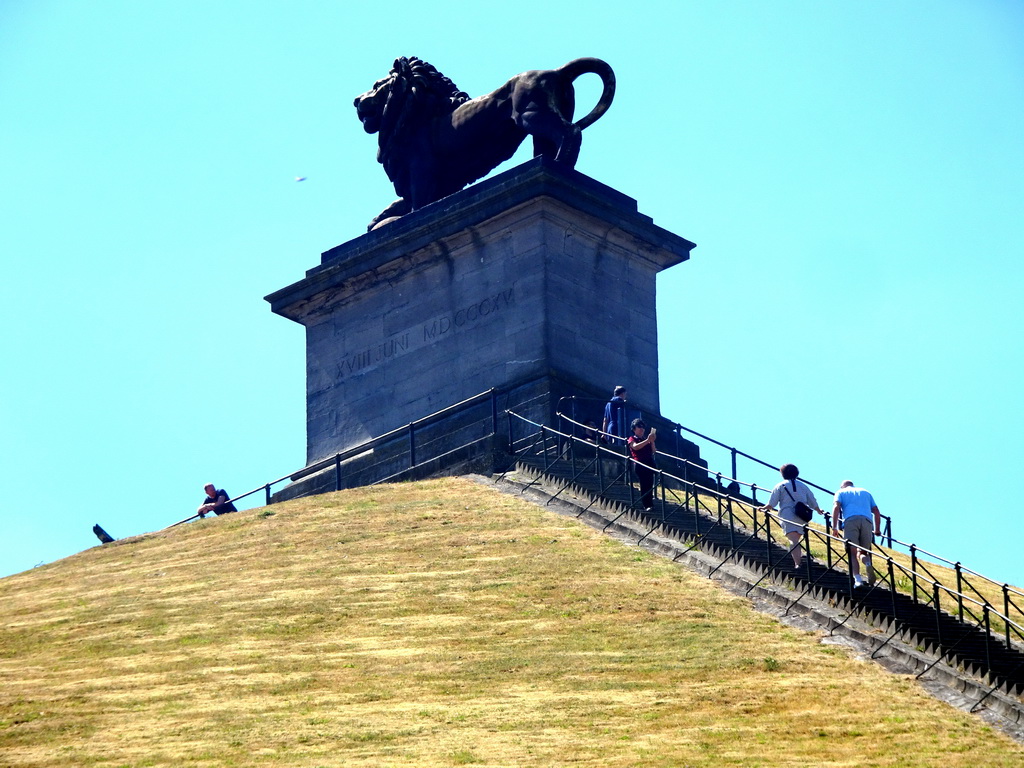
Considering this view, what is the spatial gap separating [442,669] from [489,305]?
16.0 m

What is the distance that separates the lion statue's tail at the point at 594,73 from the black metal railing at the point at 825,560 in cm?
608

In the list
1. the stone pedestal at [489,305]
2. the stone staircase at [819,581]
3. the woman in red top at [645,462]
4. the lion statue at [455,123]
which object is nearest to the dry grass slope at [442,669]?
the stone staircase at [819,581]

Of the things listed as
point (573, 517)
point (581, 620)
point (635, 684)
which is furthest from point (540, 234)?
point (635, 684)

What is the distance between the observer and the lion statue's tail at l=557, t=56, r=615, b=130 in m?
37.8

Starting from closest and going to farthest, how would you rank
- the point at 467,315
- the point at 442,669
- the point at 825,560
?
the point at 442,669, the point at 825,560, the point at 467,315

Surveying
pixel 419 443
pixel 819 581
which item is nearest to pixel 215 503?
pixel 419 443

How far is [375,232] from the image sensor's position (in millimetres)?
39406

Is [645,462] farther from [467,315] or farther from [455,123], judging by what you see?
A: [455,123]

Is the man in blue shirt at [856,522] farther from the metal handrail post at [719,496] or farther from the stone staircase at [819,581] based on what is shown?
the metal handrail post at [719,496]

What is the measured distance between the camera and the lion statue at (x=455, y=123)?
37844mm

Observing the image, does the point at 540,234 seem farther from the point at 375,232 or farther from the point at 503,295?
the point at 375,232

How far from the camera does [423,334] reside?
38.5m

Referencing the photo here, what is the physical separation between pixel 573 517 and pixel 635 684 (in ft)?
28.9

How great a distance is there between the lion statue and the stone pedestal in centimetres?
93
